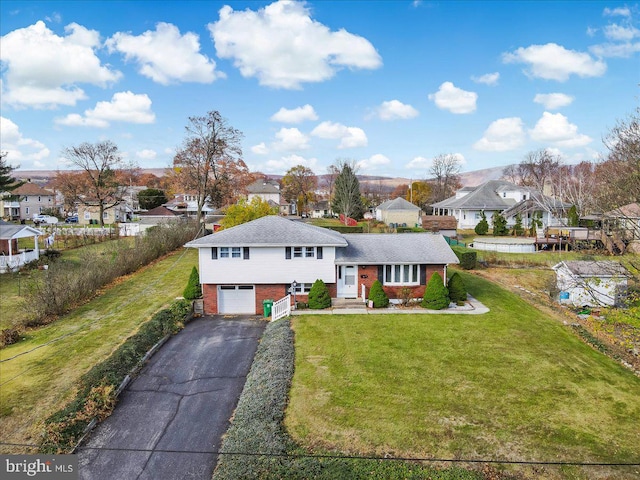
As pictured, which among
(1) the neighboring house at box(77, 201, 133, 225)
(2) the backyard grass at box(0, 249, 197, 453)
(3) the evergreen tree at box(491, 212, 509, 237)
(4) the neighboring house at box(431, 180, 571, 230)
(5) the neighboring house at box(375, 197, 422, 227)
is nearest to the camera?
(2) the backyard grass at box(0, 249, 197, 453)

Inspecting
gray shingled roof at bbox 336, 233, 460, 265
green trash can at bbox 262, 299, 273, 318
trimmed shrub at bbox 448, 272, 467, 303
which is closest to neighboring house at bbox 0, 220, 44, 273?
green trash can at bbox 262, 299, 273, 318

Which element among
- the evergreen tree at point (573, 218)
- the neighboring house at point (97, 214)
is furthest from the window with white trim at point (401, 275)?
the neighboring house at point (97, 214)

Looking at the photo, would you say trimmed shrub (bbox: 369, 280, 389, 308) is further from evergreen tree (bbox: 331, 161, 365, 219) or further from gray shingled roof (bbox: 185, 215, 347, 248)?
evergreen tree (bbox: 331, 161, 365, 219)

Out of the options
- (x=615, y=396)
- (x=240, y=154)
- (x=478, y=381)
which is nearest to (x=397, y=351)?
(x=478, y=381)

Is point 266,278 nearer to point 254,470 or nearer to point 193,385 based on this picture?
point 193,385

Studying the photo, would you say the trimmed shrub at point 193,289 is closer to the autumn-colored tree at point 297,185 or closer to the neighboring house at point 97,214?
the neighboring house at point 97,214
